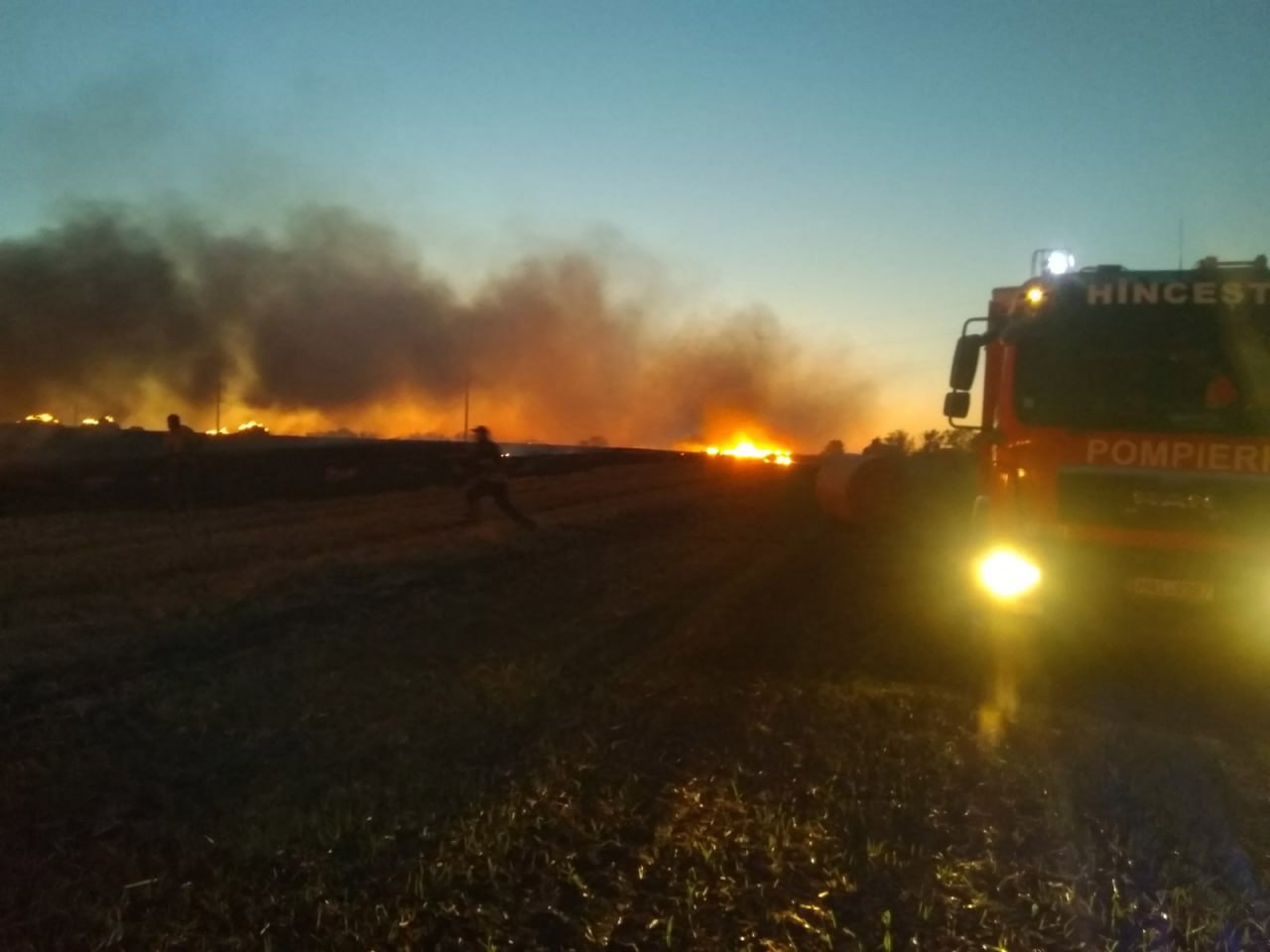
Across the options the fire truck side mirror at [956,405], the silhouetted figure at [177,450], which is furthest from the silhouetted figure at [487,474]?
the fire truck side mirror at [956,405]

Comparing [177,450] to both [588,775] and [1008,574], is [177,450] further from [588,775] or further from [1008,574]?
[588,775]

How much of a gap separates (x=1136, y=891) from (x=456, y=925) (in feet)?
8.85

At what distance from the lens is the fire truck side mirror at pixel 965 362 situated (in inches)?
443

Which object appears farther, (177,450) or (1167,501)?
(177,450)

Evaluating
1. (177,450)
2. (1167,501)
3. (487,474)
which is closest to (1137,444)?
(1167,501)

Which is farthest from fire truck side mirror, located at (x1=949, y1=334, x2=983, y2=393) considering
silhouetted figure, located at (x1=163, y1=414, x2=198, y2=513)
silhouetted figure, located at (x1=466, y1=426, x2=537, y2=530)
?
silhouetted figure, located at (x1=163, y1=414, x2=198, y2=513)

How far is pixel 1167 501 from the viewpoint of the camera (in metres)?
9.69

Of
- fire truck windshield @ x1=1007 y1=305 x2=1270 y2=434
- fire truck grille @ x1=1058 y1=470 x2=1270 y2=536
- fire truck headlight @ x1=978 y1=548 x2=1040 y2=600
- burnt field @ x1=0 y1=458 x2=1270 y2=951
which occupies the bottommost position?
burnt field @ x1=0 y1=458 x2=1270 y2=951

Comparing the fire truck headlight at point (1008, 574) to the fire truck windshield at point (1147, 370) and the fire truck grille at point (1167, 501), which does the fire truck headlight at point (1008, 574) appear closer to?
the fire truck grille at point (1167, 501)

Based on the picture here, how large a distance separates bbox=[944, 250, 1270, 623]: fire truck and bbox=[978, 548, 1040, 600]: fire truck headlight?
12 mm

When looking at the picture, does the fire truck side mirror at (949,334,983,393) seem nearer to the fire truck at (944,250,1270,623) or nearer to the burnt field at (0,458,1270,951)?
the fire truck at (944,250,1270,623)

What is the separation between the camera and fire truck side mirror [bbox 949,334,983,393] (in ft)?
36.9

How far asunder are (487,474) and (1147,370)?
1123 cm

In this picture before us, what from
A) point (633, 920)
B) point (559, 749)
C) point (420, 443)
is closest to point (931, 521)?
point (559, 749)
